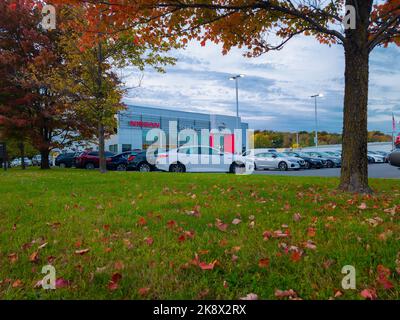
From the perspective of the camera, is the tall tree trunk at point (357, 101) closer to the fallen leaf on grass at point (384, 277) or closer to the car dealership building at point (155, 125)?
the fallen leaf on grass at point (384, 277)

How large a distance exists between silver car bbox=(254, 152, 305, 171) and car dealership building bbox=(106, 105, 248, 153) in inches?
595

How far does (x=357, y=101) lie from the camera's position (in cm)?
695

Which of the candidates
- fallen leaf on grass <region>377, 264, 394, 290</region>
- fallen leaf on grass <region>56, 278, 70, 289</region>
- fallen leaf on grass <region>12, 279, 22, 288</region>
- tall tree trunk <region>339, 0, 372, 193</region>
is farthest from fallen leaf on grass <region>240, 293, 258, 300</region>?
tall tree trunk <region>339, 0, 372, 193</region>

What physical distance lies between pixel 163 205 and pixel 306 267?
3173 mm

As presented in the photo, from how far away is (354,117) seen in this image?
→ 22.9ft

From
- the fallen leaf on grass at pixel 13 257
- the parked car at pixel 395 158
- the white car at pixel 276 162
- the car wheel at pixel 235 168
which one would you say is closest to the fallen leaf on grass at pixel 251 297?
the fallen leaf on grass at pixel 13 257

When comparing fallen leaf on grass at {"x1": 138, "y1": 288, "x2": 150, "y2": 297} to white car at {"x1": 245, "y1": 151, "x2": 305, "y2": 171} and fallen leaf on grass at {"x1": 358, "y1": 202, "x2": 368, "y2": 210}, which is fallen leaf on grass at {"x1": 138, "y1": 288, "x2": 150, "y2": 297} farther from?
white car at {"x1": 245, "y1": 151, "x2": 305, "y2": 171}

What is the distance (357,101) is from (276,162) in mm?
17607

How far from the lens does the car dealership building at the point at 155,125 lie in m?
45.9

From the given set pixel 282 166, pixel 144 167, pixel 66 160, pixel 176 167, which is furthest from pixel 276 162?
pixel 66 160

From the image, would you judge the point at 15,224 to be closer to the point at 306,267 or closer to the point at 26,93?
the point at 306,267

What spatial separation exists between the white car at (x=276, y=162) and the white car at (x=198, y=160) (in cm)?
795

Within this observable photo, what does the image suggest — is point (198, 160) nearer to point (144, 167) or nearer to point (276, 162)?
point (144, 167)
